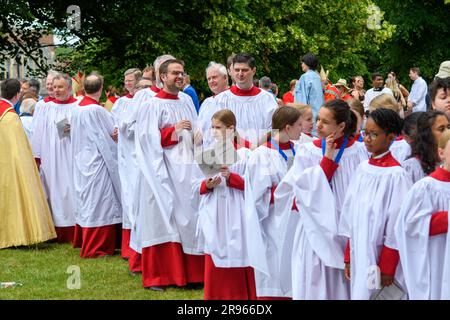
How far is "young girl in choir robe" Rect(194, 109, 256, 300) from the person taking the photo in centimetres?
807

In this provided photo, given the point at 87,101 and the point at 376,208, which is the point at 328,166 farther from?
the point at 87,101

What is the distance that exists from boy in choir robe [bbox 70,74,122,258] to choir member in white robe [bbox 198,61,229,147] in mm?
2206

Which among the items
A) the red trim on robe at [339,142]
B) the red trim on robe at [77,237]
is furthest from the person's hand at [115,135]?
the red trim on robe at [339,142]

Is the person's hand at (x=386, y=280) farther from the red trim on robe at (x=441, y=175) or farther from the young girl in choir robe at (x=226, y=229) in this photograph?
the young girl in choir robe at (x=226, y=229)

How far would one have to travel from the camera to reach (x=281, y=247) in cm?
734

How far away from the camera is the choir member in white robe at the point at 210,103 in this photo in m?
9.16

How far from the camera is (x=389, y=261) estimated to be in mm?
5961

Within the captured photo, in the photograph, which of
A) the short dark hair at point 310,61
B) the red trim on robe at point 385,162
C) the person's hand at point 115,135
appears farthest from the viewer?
the short dark hair at point 310,61

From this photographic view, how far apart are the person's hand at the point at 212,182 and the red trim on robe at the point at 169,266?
4.26ft

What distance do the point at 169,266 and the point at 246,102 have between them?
1.87 metres
